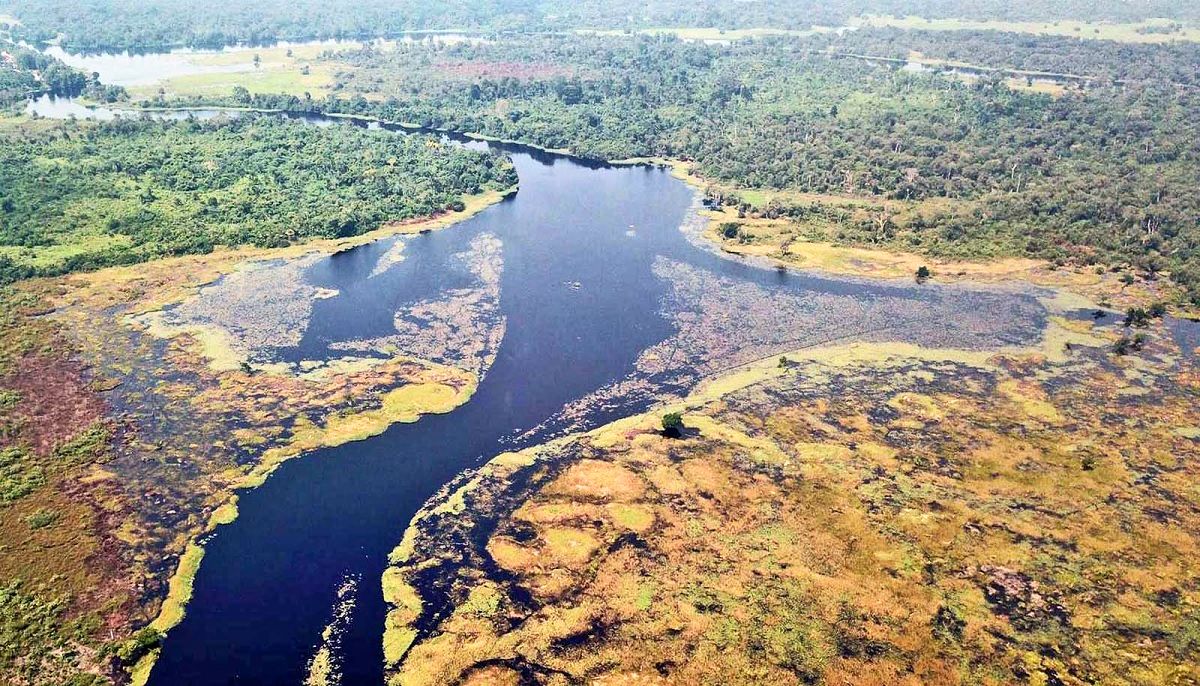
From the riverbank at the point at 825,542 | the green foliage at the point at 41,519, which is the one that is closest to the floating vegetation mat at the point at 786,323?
the riverbank at the point at 825,542

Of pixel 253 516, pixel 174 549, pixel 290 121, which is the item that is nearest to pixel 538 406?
pixel 253 516

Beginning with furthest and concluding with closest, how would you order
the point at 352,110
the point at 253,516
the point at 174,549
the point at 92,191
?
the point at 352,110 → the point at 92,191 → the point at 253,516 → the point at 174,549

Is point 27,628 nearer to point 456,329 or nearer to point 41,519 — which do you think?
point 41,519

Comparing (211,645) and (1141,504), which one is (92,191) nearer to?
(211,645)

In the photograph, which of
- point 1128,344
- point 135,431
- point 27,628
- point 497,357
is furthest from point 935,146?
point 27,628

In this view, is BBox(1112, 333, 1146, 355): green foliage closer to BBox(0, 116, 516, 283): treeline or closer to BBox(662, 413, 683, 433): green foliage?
BBox(662, 413, 683, 433): green foliage

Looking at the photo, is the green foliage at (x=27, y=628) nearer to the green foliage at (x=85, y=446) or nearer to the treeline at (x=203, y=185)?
the green foliage at (x=85, y=446)

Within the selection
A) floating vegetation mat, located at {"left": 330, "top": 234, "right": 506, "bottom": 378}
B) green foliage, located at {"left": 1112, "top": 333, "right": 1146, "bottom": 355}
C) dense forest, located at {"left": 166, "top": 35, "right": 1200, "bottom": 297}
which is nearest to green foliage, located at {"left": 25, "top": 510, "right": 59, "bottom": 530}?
floating vegetation mat, located at {"left": 330, "top": 234, "right": 506, "bottom": 378}
